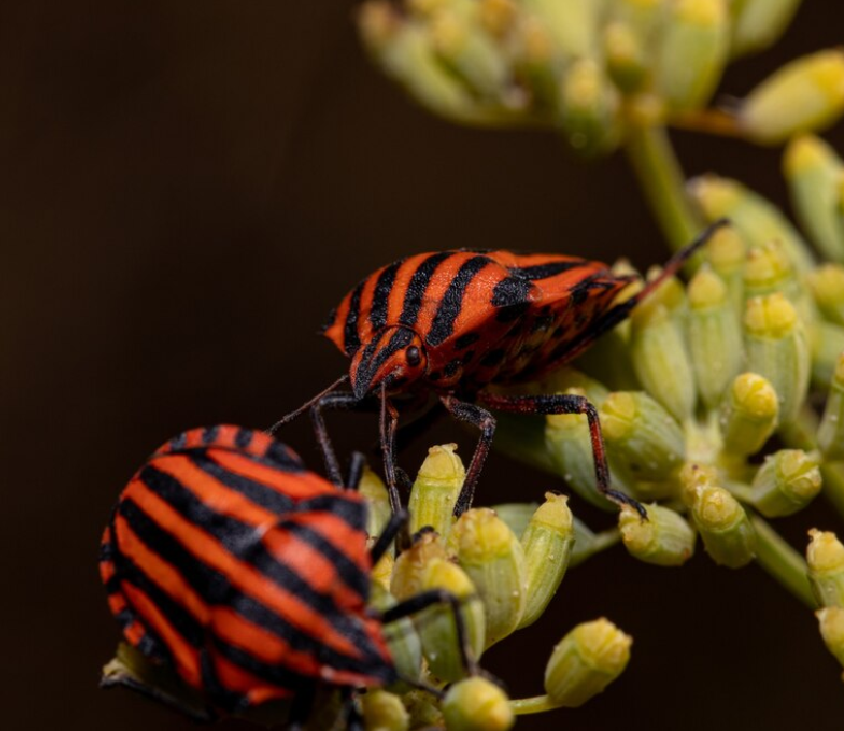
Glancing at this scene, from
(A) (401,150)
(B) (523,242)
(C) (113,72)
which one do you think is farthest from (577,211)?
(C) (113,72)

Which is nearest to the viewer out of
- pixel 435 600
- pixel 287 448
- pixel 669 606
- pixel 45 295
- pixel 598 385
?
pixel 435 600

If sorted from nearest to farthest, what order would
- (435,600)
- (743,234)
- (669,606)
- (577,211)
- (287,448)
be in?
(435,600)
(287,448)
(743,234)
(669,606)
(577,211)

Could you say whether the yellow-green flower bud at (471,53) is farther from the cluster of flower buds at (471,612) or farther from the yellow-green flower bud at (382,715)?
the yellow-green flower bud at (382,715)

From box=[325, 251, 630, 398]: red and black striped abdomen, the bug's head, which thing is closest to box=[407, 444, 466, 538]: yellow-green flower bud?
the bug's head

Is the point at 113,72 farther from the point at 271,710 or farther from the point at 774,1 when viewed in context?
the point at 271,710

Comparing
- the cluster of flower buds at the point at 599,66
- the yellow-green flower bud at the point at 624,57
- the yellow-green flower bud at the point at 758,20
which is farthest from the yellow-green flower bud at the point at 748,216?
the yellow-green flower bud at the point at 758,20

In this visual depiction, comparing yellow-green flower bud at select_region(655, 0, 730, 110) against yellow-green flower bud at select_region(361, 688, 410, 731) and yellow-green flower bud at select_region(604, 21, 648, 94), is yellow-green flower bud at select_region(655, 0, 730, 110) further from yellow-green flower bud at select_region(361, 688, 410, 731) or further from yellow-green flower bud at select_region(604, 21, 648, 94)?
yellow-green flower bud at select_region(361, 688, 410, 731)
